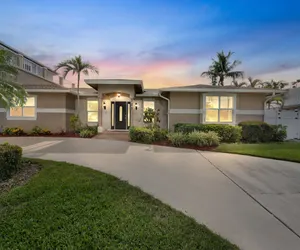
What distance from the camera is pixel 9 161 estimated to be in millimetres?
5023

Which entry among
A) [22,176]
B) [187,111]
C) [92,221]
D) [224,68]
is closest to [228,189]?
[92,221]

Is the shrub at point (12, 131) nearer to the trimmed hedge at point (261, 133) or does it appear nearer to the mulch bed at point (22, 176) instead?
the mulch bed at point (22, 176)

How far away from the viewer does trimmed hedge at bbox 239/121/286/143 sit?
11.9 meters

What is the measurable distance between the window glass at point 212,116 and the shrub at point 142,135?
471 centimetres

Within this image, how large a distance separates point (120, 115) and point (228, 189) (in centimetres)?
1313

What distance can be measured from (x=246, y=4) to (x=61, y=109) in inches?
529

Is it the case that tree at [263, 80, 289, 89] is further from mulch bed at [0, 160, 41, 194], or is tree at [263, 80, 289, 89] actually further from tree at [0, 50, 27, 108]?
mulch bed at [0, 160, 41, 194]

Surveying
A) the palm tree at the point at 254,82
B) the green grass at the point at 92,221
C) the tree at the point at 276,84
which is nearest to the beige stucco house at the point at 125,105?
the green grass at the point at 92,221

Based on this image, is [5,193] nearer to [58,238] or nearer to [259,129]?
[58,238]

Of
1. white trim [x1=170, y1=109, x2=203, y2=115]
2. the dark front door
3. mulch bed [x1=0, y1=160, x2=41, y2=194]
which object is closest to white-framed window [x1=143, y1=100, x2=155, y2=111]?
the dark front door

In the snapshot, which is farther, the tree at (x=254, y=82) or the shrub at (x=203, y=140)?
the tree at (x=254, y=82)

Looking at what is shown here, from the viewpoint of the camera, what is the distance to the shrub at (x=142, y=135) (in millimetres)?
11439

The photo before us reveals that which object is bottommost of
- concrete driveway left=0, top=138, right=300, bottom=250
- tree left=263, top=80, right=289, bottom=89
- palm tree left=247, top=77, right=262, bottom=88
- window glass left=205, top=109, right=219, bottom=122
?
concrete driveway left=0, top=138, right=300, bottom=250

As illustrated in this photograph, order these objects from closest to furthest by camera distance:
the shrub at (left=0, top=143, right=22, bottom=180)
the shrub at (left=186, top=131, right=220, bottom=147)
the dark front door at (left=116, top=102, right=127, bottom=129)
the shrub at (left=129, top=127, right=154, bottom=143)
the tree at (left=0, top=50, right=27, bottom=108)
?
1. the shrub at (left=0, top=143, right=22, bottom=180)
2. the tree at (left=0, top=50, right=27, bottom=108)
3. the shrub at (left=186, top=131, right=220, bottom=147)
4. the shrub at (left=129, top=127, right=154, bottom=143)
5. the dark front door at (left=116, top=102, right=127, bottom=129)
